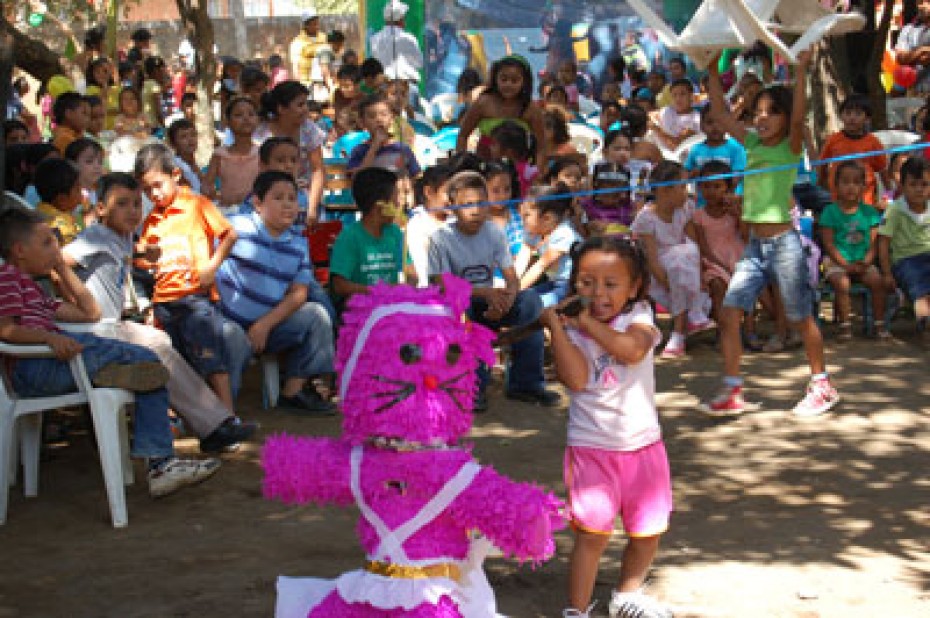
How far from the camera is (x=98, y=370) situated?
18.4ft

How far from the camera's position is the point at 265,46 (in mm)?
36531

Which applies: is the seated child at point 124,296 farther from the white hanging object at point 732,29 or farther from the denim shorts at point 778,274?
the white hanging object at point 732,29

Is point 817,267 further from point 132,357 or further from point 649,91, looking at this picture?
point 649,91

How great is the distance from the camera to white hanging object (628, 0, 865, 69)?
6750 mm

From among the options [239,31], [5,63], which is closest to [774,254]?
[5,63]

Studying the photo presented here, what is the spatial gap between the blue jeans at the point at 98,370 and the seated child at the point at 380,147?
14.5ft

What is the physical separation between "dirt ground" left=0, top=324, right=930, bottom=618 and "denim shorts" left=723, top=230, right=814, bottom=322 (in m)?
0.66

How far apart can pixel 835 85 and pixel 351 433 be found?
9.05 meters

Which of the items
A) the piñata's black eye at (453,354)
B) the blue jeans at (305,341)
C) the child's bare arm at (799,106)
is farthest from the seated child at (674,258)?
the piñata's black eye at (453,354)

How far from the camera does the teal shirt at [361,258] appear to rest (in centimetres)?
758

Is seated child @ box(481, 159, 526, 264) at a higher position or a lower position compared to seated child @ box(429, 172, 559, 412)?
higher

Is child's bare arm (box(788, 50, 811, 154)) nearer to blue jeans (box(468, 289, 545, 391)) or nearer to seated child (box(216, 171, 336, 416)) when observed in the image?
blue jeans (box(468, 289, 545, 391))

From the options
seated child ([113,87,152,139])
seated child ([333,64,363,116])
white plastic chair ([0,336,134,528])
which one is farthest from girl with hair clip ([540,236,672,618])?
seated child ([333,64,363,116])

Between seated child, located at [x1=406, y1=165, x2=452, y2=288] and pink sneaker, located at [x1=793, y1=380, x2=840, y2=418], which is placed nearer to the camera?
pink sneaker, located at [x1=793, y1=380, x2=840, y2=418]
